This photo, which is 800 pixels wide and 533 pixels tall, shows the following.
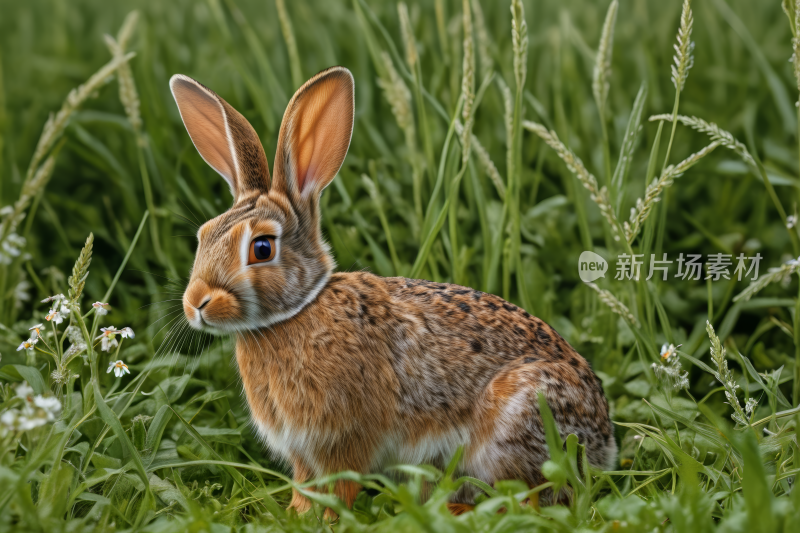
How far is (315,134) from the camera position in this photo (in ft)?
12.7

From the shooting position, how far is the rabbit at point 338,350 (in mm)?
3672

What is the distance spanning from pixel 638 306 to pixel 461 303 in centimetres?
113

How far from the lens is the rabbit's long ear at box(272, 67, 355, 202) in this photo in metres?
3.75

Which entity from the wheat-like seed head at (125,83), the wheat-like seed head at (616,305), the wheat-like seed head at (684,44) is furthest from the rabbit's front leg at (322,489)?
the wheat-like seed head at (684,44)

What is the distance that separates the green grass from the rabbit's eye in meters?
0.52

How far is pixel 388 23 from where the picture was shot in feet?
20.8

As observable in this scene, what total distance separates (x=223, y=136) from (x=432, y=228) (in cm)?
124

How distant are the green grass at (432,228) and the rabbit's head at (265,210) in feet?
1.24

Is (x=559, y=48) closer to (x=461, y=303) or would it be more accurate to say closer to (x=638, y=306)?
(x=638, y=306)

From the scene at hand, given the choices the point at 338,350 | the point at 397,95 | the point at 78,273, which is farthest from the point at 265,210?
the point at 397,95

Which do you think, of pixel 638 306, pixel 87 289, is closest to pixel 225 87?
pixel 87 289

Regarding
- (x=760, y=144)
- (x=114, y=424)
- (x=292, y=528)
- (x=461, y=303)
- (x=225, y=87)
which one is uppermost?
(x=225, y=87)

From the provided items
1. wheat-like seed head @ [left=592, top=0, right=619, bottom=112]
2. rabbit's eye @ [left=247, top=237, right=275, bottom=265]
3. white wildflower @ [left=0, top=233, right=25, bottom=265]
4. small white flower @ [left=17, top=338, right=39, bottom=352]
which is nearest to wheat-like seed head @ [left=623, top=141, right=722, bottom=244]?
wheat-like seed head @ [left=592, top=0, right=619, bottom=112]

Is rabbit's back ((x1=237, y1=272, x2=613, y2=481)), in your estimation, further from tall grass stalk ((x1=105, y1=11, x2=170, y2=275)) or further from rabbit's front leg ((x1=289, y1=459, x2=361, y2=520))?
tall grass stalk ((x1=105, y1=11, x2=170, y2=275))
